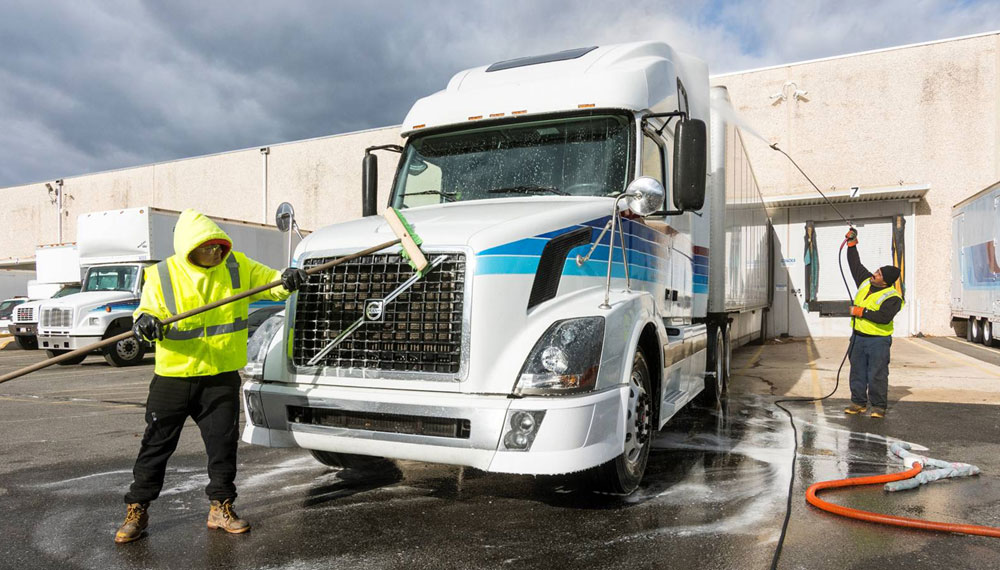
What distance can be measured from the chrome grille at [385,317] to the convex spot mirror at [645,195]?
110 cm

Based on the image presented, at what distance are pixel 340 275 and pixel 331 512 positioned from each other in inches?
55.6

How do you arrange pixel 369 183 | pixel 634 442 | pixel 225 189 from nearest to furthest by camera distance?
pixel 634 442 → pixel 369 183 → pixel 225 189

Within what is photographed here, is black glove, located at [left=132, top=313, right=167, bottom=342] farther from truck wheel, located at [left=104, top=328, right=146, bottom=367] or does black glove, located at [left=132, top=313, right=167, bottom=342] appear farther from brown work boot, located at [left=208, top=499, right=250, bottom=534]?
truck wheel, located at [left=104, top=328, right=146, bottom=367]

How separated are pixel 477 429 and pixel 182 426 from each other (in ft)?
5.35

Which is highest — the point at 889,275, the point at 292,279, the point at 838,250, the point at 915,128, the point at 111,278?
the point at 915,128

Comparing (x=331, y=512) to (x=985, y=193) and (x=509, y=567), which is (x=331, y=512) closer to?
(x=509, y=567)

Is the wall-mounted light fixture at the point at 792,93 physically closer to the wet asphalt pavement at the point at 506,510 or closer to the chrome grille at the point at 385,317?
the wet asphalt pavement at the point at 506,510

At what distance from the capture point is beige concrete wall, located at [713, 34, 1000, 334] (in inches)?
755

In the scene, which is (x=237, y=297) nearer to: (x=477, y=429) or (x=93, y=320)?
(x=477, y=429)

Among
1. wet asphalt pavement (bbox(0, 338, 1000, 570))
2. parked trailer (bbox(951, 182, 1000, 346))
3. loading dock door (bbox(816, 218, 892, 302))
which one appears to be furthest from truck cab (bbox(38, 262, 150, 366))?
loading dock door (bbox(816, 218, 892, 302))

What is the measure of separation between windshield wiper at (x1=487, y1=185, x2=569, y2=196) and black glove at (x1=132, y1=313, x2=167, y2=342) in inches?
92.4

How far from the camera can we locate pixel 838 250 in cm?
2048

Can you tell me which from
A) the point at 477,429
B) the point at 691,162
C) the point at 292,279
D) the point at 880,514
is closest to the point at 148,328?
the point at 292,279

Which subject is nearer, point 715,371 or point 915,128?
point 715,371
